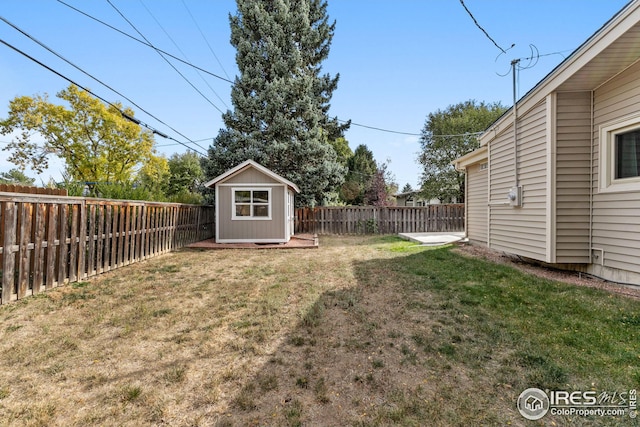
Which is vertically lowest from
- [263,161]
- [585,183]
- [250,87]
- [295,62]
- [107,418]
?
[107,418]

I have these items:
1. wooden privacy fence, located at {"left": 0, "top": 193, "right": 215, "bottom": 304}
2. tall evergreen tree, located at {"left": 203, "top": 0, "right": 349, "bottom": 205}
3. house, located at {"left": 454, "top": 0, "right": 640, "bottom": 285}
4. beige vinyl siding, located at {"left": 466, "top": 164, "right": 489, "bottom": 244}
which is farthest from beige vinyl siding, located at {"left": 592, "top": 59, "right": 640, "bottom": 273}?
tall evergreen tree, located at {"left": 203, "top": 0, "right": 349, "bottom": 205}

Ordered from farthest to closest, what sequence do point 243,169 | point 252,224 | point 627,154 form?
point 252,224
point 243,169
point 627,154

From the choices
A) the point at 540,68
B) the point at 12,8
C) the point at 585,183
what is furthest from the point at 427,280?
the point at 12,8

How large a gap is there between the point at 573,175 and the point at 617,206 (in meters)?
0.80

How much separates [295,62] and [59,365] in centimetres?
1433

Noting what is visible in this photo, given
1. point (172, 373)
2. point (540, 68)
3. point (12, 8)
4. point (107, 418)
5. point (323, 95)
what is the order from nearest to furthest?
point (107, 418), point (172, 373), point (12, 8), point (540, 68), point (323, 95)

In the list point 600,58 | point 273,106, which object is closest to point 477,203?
point 600,58

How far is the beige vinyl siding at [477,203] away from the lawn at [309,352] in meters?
3.83

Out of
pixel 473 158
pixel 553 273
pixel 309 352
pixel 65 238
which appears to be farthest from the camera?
pixel 473 158

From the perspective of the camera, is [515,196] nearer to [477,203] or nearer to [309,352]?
[477,203]

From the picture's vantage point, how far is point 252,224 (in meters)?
10.4

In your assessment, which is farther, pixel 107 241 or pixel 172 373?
pixel 107 241

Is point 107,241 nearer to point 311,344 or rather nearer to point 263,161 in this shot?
point 311,344

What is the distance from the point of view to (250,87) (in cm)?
1379
